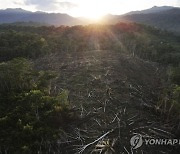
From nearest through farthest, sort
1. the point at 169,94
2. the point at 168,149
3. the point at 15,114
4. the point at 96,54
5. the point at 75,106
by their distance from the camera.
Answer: the point at 168,149 < the point at 15,114 < the point at 75,106 < the point at 169,94 < the point at 96,54

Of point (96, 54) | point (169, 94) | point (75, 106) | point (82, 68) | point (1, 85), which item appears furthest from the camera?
point (96, 54)

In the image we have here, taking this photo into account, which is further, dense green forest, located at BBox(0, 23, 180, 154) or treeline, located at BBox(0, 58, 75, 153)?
dense green forest, located at BBox(0, 23, 180, 154)

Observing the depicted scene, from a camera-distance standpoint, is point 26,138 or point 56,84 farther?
point 56,84

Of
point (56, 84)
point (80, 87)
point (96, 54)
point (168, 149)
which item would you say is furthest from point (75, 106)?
point (96, 54)

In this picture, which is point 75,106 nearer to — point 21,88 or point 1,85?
point 21,88

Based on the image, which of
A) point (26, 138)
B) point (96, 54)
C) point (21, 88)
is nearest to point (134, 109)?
point (26, 138)

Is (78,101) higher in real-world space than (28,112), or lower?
lower

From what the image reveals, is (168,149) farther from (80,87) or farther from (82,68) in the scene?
(82,68)

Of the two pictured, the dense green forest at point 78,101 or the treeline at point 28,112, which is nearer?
the treeline at point 28,112

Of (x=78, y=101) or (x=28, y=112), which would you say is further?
(x=78, y=101)
